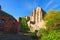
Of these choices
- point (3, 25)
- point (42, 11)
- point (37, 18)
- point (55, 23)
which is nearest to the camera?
point (3, 25)

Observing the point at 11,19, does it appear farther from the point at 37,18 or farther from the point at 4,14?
the point at 37,18

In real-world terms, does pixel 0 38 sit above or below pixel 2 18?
below

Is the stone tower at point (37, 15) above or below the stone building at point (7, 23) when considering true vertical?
above

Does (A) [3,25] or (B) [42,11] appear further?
(B) [42,11]

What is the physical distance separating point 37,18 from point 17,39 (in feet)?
280

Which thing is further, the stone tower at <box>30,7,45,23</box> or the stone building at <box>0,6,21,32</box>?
the stone tower at <box>30,7,45,23</box>

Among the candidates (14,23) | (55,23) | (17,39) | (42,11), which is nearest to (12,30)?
(14,23)

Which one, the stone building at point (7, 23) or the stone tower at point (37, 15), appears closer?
the stone building at point (7, 23)

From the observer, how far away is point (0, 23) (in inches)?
2042

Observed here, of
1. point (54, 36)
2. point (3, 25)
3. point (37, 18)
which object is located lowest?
point (54, 36)

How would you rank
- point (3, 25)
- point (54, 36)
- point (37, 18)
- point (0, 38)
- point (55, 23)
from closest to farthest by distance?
point (54, 36) < point (0, 38) < point (3, 25) < point (55, 23) < point (37, 18)

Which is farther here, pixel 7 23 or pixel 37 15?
pixel 37 15

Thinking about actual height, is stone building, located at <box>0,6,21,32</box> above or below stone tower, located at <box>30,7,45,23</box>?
below

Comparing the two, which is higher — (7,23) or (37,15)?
(37,15)
